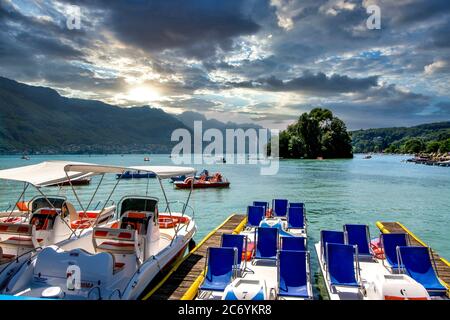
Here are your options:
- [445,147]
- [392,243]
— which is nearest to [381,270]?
[392,243]

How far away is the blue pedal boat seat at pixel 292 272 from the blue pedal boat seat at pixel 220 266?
1.32 metres

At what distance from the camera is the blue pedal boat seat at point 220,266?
30.3 ft

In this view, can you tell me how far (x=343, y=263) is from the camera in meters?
9.65

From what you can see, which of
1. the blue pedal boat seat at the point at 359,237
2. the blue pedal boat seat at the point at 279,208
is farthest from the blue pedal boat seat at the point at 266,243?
the blue pedal boat seat at the point at 279,208

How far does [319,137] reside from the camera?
384 feet

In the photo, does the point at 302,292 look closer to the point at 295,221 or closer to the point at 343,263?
the point at 343,263

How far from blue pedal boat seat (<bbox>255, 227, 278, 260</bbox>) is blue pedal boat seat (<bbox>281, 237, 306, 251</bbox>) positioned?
0.78 meters

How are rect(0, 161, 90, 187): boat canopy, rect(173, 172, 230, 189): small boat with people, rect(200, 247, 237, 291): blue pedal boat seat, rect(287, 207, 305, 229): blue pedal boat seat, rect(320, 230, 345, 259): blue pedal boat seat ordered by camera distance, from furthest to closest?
1. rect(173, 172, 230, 189): small boat with people
2. rect(287, 207, 305, 229): blue pedal boat seat
3. rect(320, 230, 345, 259): blue pedal boat seat
4. rect(0, 161, 90, 187): boat canopy
5. rect(200, 247, 237, 291): blue pedal boat seat

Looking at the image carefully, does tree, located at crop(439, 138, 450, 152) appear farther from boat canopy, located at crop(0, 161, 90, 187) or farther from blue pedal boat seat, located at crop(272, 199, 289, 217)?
boat canopy, located at crop(0, 161, 90, 187)

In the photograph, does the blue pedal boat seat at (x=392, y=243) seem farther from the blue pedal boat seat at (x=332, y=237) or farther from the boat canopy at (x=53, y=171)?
the boat canopy at (x=53, y=171)

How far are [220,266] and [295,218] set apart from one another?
25.1 feet

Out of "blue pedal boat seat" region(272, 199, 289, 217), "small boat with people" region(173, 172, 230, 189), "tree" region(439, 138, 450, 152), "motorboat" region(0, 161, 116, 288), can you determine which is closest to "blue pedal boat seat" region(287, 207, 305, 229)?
"blue pedal boat seat" region(272, 199, 289, 217)

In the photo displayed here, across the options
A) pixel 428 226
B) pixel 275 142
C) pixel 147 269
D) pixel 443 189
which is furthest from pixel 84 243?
pixel 275 142

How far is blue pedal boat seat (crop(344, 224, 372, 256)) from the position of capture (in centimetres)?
1220
